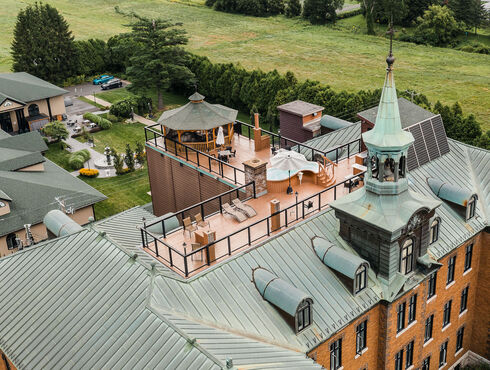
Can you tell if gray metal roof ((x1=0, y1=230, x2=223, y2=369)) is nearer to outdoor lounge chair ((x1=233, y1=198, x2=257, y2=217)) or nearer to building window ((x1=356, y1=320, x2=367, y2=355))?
outdoor lounge chair ((x1=233, y1=198, x2=257, y2=217))

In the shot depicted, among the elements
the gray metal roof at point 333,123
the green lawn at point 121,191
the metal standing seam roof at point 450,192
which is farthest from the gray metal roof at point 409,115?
the green lawn at point 121,191

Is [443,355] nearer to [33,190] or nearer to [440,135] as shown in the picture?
[440,135]

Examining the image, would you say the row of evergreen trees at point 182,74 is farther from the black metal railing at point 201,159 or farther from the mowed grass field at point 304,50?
the black metal railing at point 201,159

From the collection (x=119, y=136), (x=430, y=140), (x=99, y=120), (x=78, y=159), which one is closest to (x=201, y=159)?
(x=430, y=140)

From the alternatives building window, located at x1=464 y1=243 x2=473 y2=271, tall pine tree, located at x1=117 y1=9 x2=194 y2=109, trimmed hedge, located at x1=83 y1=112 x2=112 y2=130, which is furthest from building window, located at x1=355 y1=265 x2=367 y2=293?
tall pine tree, located at x1=117 y1=9 x2=194 y2=109

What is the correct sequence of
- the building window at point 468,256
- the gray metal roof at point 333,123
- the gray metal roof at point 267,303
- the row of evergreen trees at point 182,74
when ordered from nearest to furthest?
the gray metal roof at point 267,303
the building window at point 468,256
the gray metal roof at point 333,123
the row of evergreen trees at point 182,74

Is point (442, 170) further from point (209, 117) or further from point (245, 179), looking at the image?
point (209, 117)
